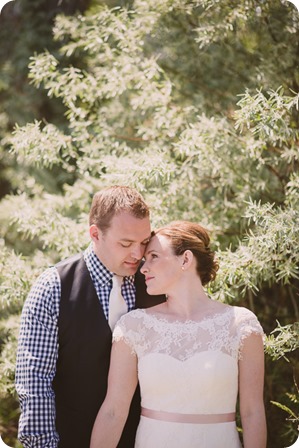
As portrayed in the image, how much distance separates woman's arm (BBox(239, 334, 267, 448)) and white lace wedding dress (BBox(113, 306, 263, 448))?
0.03 meters

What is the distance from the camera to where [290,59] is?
4113 millimetres

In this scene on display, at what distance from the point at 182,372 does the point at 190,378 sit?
37 mm

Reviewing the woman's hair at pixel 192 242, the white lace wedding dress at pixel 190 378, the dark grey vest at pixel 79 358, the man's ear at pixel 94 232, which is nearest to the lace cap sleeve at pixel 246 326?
the white lace wedding dress at pixel 190 378

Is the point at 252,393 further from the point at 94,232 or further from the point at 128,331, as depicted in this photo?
the point at 94,232

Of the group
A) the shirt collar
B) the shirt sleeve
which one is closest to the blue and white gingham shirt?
the shirt sleeve

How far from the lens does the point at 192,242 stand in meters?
2.74

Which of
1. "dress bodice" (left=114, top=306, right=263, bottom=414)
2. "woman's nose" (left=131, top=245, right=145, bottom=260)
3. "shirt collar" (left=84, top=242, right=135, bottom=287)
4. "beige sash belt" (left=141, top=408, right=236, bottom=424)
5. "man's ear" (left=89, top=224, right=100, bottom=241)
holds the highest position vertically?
"man's ear" (left=89, top=224, right=100, bottom=241)

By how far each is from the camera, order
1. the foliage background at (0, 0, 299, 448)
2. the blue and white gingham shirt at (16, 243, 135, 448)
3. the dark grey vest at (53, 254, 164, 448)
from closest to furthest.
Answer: the blue and white gingham shirt at (16, 243, 135, 448) < the dark grey vest at (53, 254, 164, 448) < the foliage background at (0, 0, 299, 448)

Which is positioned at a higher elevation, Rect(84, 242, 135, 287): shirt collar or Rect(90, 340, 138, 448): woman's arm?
Rect(84, 242, 135, 287): shirt collar

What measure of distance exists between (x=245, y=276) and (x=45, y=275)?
1108 mm

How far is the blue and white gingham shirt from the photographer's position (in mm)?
2570

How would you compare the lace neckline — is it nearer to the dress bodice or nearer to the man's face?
the dress bodice

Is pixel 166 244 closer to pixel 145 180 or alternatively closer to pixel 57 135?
pixel 145 180

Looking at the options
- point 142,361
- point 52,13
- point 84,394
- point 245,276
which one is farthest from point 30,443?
point 52,13
